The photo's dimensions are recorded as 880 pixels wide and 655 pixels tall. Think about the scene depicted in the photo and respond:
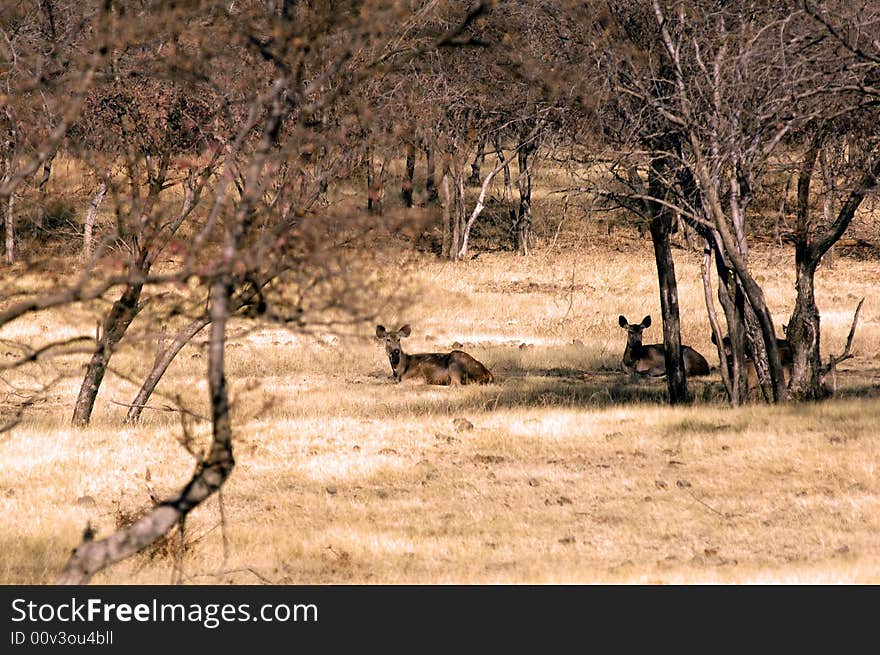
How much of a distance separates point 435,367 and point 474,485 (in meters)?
10.0

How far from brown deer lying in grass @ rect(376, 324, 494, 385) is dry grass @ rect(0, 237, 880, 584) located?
59 cm

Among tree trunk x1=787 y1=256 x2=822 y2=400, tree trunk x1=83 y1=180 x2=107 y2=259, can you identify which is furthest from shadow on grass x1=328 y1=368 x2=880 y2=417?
tree trunk x1=83 y1=180 x2=107 y2=259

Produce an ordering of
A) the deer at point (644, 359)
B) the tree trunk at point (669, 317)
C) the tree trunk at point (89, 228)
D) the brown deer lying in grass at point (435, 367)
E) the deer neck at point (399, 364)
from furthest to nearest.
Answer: the deer at point (644, 359) < the deer neck at point (399, 364) < the brown deer lying in grass at point (435, 367) < the tree trunk at point (669, 317) < the tree trunk at point (89, 228)

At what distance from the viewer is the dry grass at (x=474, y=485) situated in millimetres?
9789

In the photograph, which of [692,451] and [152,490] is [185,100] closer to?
A: [152,490]

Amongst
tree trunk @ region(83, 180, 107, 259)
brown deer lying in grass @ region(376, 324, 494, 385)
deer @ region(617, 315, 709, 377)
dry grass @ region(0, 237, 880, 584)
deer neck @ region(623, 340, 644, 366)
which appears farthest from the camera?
deer neck @ region(623, 340, 644, 366)

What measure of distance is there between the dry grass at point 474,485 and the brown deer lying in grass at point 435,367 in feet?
1.95

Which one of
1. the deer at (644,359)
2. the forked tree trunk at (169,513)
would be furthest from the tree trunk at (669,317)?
the forked tree trunk at (169,513)

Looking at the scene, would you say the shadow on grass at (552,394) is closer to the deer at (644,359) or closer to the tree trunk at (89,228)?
the deer at (644,359)

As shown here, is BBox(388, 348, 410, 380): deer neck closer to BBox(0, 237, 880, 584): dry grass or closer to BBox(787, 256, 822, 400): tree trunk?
BBox(0, 237, 880, 584): dry grass

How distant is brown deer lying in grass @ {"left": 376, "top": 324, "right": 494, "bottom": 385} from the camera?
23.0 m

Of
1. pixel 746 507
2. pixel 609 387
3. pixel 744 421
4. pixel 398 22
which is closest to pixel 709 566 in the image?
pixel 746 507

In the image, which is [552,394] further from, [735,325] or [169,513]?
[169,513]

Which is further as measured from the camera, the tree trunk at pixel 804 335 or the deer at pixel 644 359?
the deer at pixel 644 359
